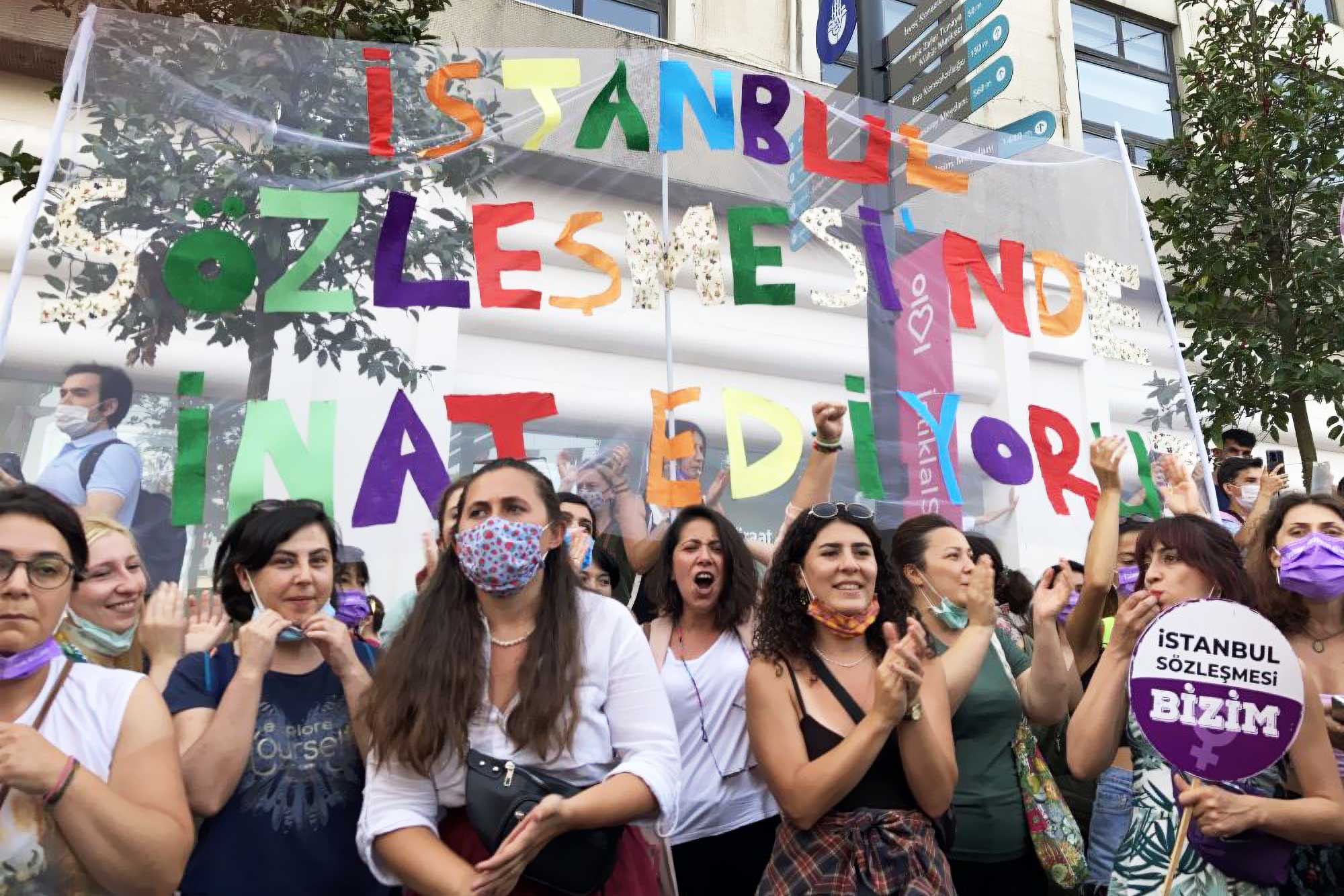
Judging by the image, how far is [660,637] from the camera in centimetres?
318

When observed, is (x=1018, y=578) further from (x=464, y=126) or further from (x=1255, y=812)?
(x=464, y=126)

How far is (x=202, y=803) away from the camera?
2.27 meters

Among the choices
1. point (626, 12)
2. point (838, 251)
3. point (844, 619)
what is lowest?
point (844, 619)

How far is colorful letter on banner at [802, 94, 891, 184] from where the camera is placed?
4.23 m

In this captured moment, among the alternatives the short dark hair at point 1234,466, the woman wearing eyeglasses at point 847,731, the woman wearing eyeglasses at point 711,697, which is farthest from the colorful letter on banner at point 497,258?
the short dark hair at point 1234,466

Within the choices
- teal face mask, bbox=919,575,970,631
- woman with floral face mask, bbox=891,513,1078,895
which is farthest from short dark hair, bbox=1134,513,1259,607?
teal face mask, bbox=919,575,970,631

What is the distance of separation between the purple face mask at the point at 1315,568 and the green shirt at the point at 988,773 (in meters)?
0.75

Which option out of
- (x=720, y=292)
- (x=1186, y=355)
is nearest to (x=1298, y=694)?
(x=720, y=292)

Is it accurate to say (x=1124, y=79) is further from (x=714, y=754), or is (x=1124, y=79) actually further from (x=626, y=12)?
(x=714, y=754)

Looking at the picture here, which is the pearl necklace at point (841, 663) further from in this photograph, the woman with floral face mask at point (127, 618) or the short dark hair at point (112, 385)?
the short dark hair at point (112, 385)

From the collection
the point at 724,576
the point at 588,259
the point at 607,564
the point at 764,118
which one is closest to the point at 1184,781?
the point at 724,576

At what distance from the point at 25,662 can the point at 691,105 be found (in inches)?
115

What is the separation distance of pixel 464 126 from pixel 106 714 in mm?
2417

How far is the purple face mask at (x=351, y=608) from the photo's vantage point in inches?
123
